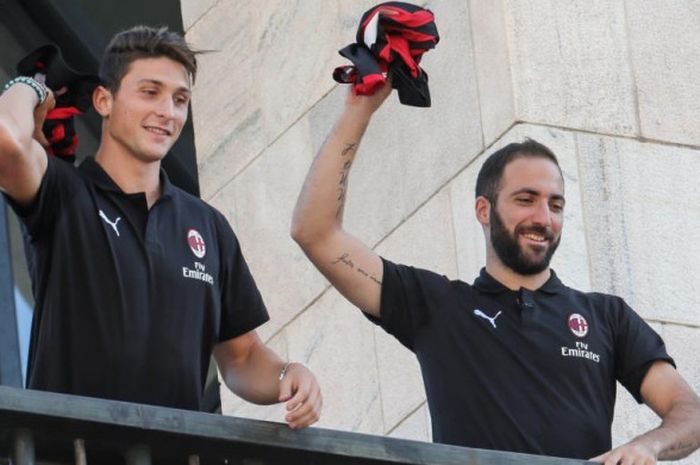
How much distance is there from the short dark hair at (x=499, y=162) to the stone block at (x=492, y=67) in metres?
1.34

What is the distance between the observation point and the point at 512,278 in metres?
8.13

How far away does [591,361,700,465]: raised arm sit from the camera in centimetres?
747

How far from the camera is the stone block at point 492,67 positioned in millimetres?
9805

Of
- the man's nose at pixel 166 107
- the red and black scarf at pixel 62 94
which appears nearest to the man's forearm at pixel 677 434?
the man's nose at pixel 166 107

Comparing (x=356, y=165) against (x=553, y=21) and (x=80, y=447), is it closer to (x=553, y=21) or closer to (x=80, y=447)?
(x=553, y=21)

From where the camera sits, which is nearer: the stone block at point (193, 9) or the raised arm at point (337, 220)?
the raised arm at point (337, 220)

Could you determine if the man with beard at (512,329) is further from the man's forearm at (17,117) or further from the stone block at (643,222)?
the stone block at (643,222)

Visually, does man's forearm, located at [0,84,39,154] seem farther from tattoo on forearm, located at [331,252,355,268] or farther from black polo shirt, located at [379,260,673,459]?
black polo shirt, located at [379,260,673,459]

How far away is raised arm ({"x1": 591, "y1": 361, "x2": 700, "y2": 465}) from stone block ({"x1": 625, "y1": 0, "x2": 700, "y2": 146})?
7.12ft

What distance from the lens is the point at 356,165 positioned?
1049 cm

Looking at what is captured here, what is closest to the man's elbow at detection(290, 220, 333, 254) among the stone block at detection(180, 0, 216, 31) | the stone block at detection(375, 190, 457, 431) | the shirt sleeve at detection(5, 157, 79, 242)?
the shirt sleeve at detection(5, 157, 79, 242)

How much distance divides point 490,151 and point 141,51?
233cm

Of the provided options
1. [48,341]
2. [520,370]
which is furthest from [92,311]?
[520,370]

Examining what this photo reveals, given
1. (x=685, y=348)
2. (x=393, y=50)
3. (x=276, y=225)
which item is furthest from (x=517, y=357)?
(x=276, y=225)
